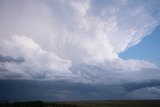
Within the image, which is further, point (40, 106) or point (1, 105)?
point (40, 106)

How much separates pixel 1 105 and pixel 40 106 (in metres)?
16.9

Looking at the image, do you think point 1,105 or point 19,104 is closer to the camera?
point 1,105

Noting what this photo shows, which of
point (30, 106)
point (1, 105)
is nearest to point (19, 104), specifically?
point (30, 106)

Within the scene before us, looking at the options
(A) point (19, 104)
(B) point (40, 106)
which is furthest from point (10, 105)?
(B) point (40, 106)

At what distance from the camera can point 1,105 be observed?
7825 cm

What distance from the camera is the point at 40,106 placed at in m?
90.9

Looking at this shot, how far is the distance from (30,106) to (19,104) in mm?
4146

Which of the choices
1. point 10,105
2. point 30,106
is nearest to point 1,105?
point 10,105

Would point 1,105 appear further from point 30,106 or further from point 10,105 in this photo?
point 30,106

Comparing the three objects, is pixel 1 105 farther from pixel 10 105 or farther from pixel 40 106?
pixel 40 106

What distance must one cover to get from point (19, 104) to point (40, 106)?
8112 mm

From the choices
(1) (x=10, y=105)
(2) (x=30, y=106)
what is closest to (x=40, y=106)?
(2) (x=30, y=106)

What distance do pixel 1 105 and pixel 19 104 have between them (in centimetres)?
983

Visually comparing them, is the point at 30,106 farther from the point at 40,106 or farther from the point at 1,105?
the point at 1,105
